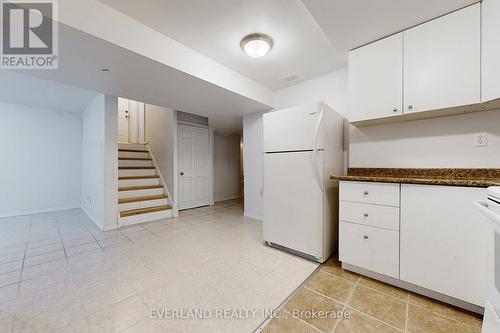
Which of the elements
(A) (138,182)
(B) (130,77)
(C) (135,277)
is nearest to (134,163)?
(A) (138,182)

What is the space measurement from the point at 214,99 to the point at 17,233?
11.7 ft

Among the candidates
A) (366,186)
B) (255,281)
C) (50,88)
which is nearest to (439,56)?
(366,186)

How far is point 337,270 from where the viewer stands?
180cm

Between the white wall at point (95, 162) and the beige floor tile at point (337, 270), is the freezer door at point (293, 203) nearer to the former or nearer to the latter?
the beige floor tile at point (337, 270)

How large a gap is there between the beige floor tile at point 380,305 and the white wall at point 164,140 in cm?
329

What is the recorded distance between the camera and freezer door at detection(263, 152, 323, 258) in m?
1.90

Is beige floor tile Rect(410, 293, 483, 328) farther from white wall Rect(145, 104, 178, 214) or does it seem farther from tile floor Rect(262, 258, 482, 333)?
white wall Rect(145, 104, 178, 214)

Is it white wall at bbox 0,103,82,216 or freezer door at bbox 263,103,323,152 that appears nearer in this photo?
freezer door at bbox 263,103,323,152

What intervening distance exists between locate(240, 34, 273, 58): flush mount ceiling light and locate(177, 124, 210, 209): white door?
2.90m

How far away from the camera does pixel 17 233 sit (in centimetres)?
280

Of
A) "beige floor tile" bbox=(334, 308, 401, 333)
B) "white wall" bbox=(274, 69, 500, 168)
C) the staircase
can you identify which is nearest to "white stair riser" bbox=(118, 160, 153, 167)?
the staircase

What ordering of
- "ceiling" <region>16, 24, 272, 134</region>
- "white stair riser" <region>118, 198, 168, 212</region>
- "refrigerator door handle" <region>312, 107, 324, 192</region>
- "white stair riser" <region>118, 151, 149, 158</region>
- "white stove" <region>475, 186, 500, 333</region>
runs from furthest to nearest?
"white stair riser" <region>118, 151, 149, 158</region>
"white stair riser" <region>118, 198, 168, 212</region>
"refrigerator door handle" <region>312, 107, 324, 192</region>
"ceiling" <region>16, 24, 272, 134</region>
"white stove" <region>475, 186, 500, 333</region>

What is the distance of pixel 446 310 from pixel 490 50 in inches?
72.3

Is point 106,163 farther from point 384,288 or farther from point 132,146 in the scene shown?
point 384,288
